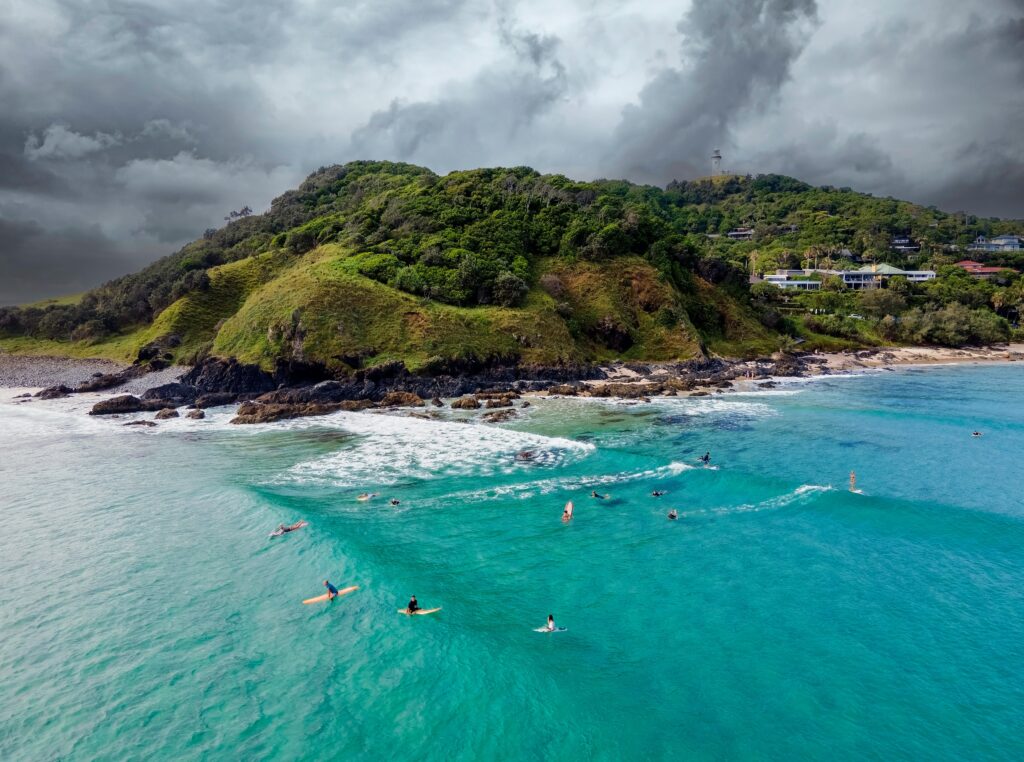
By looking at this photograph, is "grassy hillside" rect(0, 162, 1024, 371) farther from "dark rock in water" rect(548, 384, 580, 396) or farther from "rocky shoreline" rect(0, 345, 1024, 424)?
"dark rock in water" rect(548, 384, 580, 396)

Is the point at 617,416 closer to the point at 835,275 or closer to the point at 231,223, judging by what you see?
the point at 835,275

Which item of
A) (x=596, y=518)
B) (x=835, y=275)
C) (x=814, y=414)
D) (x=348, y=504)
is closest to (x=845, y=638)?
(x=596, y=518)

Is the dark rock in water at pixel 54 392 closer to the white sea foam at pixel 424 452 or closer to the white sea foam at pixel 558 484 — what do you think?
the white sea foam at pixel 424 452

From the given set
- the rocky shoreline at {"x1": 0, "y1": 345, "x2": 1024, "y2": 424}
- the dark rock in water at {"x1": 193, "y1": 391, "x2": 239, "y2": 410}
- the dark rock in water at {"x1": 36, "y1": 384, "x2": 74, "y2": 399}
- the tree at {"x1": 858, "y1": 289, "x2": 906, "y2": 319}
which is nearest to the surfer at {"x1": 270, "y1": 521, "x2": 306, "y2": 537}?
the rocky shoreline at {"x1": 0, "y1": 345, "x2": 1024, "y2": 424}

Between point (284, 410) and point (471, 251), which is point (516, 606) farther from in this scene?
point (471, 251)

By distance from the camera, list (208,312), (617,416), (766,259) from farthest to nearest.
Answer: (766,259) → (208,312) → (617,416)

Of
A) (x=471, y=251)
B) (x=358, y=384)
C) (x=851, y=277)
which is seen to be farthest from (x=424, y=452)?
(x=851, y=277)
